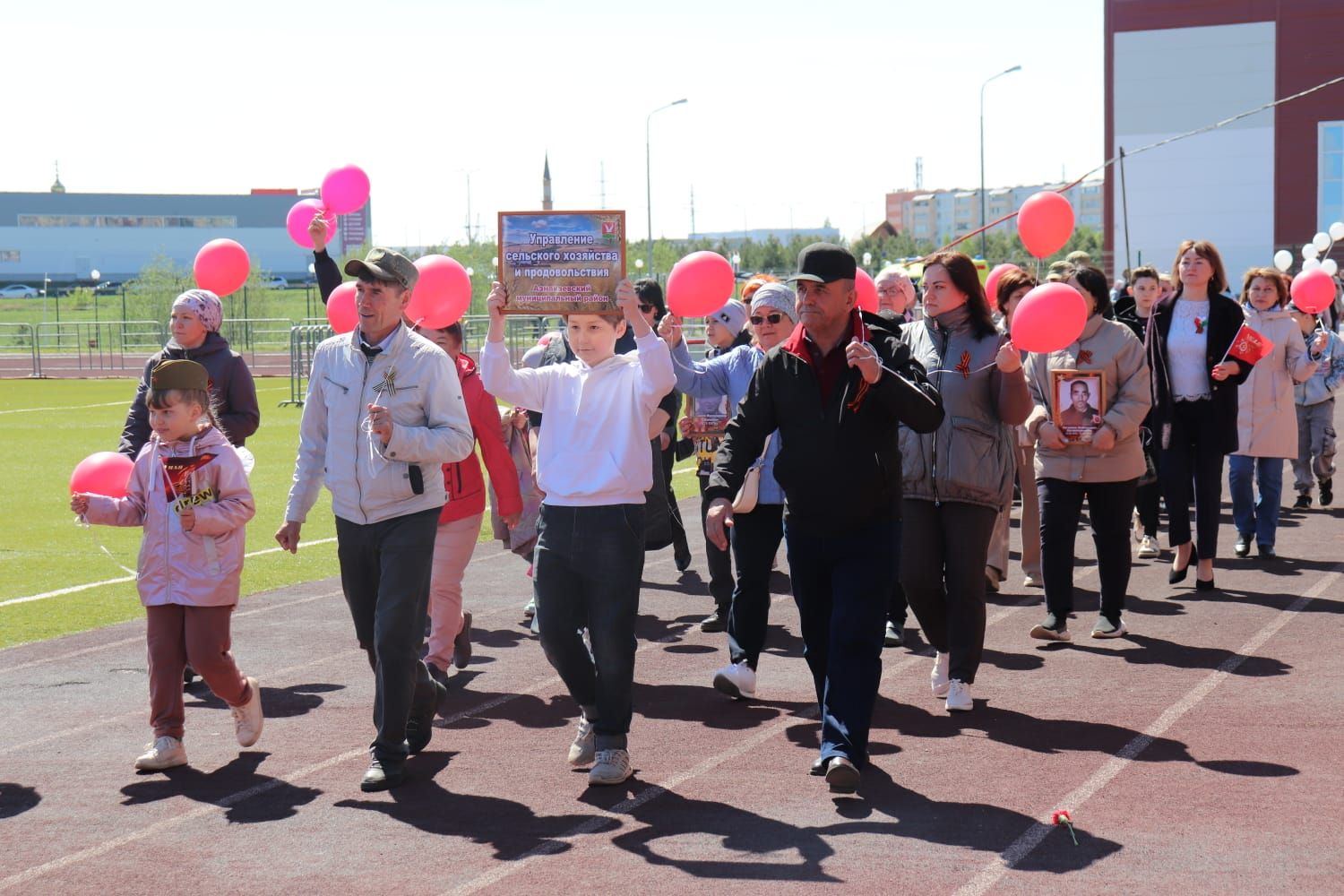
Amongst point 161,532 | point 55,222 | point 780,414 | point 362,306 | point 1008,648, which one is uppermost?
point 55,222

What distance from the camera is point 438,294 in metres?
7.39

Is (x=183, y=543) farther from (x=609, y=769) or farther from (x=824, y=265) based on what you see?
(x=824, y=265)

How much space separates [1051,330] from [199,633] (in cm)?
412

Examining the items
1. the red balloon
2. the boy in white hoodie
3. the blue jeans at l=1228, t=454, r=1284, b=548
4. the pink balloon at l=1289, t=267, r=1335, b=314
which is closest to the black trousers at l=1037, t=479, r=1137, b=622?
the red balloon

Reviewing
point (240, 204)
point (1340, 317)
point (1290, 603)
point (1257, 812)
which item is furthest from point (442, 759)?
point (240, 204)

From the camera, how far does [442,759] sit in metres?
6.60

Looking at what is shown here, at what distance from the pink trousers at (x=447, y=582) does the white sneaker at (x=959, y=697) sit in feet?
7.69

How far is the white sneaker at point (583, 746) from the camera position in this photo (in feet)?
20.9

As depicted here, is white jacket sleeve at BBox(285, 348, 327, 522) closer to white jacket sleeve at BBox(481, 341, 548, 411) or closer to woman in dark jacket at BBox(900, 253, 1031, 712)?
white jacket sleeve at BBox(481, 341, 548, 411)

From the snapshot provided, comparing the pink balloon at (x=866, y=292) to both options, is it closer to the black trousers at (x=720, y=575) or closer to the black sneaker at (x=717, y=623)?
→ the black trousers at (x=720, y=575)

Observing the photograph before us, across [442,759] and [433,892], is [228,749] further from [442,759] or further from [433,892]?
[433,892]

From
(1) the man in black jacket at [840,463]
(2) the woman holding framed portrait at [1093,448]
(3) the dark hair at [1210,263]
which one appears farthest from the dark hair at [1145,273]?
(1) the man in black jacket at [840,463]

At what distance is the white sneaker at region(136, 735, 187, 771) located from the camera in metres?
6.38

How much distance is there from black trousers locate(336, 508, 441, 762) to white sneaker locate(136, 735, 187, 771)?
2.79 feet
